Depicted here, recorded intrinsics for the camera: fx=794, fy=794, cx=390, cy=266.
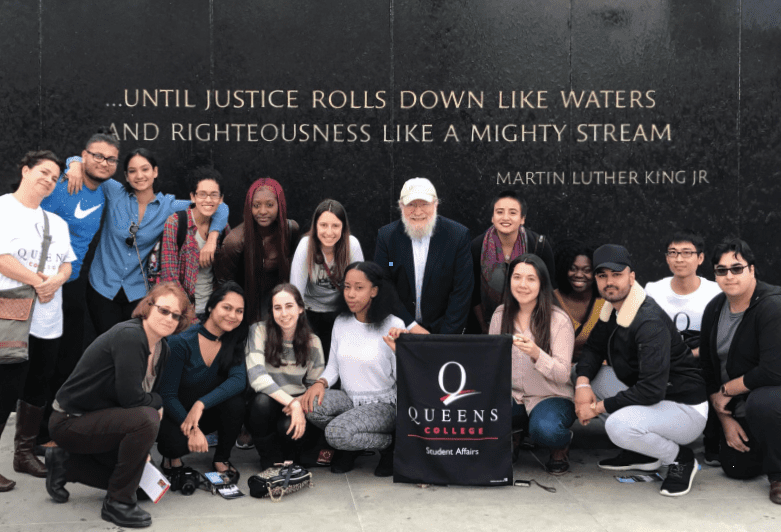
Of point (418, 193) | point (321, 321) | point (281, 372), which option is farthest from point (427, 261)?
point (281, 372)

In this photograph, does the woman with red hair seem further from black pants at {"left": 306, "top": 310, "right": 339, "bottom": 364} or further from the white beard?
the white beard

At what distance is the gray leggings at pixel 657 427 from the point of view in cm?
436

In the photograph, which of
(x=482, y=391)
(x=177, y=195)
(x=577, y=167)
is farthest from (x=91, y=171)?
(x=577, y=167)

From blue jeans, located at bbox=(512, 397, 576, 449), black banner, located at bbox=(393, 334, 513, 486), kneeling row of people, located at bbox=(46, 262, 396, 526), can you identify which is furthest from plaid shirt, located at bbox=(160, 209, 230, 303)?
blue jeans, located at bbox=(512, 397, 576, 449)

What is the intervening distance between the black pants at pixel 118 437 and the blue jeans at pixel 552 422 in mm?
2072

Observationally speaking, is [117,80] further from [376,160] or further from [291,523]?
[291,523]

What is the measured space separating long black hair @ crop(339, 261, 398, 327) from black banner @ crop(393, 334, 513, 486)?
35 cm

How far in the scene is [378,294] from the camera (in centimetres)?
474

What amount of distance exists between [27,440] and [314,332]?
1.77m

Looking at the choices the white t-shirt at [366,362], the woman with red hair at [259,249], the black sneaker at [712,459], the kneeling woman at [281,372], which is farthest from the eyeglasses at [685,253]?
the woman with red hair at [259,249]

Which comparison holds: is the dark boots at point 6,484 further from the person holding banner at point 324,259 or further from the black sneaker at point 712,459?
the black sneaker at point 712,459

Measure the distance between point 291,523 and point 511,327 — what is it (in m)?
1.66

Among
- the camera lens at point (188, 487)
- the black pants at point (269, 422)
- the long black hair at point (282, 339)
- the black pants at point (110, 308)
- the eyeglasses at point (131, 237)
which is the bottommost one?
Result: the camera lens at point (188, 487)

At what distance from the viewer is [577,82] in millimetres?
6398
